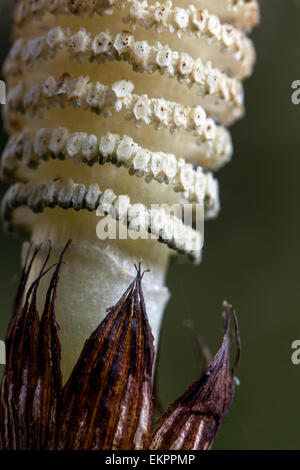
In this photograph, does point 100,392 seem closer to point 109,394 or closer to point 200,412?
point 109,394

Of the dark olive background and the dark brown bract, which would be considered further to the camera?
the dark olive background

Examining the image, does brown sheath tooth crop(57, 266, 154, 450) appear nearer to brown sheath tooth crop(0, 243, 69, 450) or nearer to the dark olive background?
brown sheath tooth crop(0, 243, 69, 450)

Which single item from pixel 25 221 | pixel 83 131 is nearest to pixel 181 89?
pixel 83 131

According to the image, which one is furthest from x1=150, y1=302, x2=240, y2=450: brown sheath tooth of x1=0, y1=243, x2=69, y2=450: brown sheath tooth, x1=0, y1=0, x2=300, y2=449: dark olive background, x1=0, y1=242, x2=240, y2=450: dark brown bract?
x1=0, y1=0, x2=300, y2=449: dark olive background

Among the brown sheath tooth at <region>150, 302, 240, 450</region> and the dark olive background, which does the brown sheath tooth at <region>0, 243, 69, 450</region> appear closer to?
the brown sheath tooth at <region>150, 302, 240, 450</region>

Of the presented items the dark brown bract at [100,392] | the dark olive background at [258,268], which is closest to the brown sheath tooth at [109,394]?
the dark brown bract at [100,392]

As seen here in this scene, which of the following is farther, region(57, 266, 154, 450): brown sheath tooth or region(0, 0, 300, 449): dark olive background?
region(0, 0, 300, 449): dark olive background

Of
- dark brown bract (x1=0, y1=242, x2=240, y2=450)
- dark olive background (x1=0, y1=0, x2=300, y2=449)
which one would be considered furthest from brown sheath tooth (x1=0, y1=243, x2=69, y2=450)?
dark olive background (x1=0, y1=0, x2=300, y2=449)

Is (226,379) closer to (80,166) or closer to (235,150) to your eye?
(80,166)

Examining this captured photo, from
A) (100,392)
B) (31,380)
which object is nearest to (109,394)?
(100,392)
